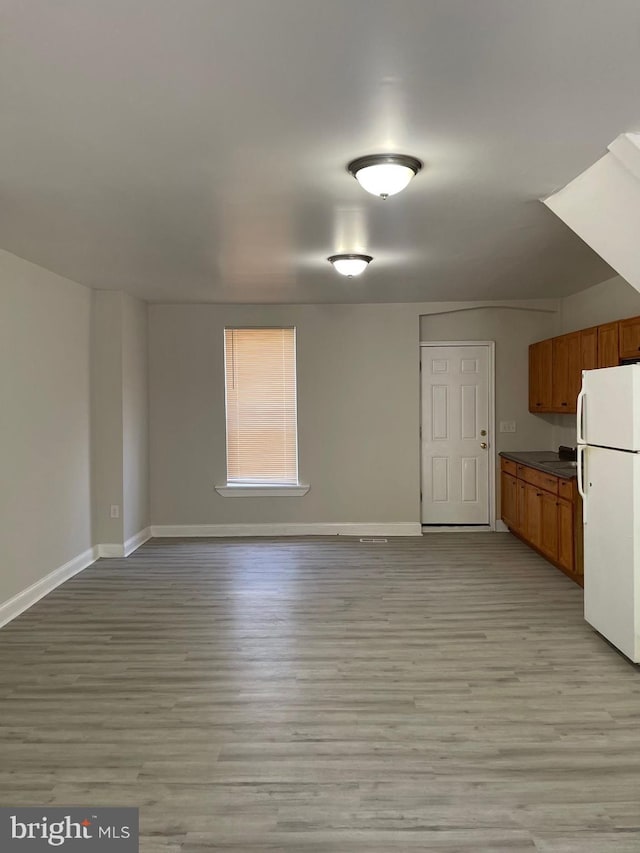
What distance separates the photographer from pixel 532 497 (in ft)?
21.0

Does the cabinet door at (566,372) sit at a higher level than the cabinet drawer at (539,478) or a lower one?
higher

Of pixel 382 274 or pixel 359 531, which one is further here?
pixel 359 531

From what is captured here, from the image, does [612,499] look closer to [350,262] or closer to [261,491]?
[350,262]

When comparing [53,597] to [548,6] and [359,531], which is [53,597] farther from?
[548,6]

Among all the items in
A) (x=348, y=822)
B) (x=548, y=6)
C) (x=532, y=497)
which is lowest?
(x=348, y=822)

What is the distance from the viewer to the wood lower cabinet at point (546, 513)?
17.6 ft

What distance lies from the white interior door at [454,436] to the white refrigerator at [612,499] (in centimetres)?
328

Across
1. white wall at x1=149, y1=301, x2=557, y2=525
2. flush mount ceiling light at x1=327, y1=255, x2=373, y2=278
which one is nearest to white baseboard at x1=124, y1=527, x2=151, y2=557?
white wall at x1=149, y1=301, x2=557, y2=525

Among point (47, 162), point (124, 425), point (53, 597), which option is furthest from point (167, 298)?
point (47, 162)

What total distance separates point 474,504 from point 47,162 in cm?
606

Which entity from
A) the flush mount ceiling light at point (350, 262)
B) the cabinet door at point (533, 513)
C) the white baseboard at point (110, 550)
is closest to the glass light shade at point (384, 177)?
the flush mount ceiling light at point (350, 262)

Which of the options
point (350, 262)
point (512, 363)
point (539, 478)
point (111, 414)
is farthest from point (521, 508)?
point (111, 414)

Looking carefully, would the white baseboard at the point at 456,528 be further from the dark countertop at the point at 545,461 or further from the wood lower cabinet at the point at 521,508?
the dark countertop at the point at 545,461

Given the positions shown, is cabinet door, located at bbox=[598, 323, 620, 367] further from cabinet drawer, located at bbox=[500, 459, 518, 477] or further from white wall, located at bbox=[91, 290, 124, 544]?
white wall, located at bbox=[91, 290, 124, 544]
